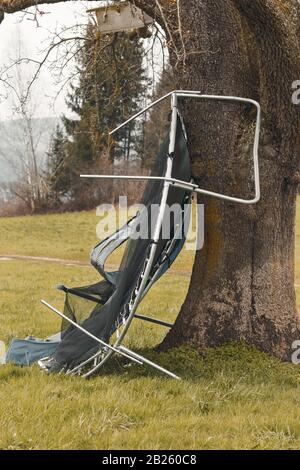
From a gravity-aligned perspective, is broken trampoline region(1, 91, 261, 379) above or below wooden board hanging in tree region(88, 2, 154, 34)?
below

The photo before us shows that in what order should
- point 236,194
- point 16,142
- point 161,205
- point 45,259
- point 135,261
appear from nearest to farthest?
1. point 161,205
2. point 135,261
3. point 236,194
4. point 45,259
5. point 16,142

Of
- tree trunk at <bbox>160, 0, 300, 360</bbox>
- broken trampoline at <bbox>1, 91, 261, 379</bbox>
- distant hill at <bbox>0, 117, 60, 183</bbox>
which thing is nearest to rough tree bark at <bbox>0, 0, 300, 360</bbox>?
tree trunk at <bbox>160, 0, 300, 360</bbox>

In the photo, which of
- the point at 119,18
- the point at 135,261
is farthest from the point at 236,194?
the point at 119,18

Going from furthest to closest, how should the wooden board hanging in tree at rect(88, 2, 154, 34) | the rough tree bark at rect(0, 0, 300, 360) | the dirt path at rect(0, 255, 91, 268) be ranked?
the dirt path at rect(0, 255, 91, 268) → the wooden board hanging in tree at rect(88, 2, 154, 34) → the rough tree bark at rect(0, 0, 300, 360)

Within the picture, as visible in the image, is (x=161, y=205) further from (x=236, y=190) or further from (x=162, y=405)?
(x=162, y=405)

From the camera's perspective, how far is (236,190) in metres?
6.29

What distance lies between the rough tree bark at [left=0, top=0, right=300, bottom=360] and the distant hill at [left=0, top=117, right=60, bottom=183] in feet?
120

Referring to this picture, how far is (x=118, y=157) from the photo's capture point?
129 ft

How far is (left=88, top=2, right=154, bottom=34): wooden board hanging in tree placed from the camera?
714 centimetres

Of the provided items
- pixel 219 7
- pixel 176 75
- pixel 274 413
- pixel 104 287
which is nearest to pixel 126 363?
pixel 104 287

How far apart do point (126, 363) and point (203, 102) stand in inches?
99.8

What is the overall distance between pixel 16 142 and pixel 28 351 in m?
38.4

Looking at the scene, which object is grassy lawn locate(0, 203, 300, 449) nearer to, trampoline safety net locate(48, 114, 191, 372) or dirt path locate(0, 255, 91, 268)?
Result: trampoline safety net locate(48, 114, 191, 372)
